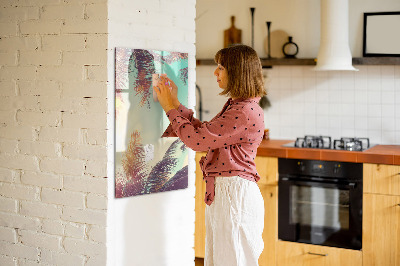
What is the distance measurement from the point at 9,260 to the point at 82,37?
4.26ft

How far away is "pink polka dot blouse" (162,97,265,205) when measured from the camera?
261 centimetres

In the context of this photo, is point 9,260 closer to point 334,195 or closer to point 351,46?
point 334,195

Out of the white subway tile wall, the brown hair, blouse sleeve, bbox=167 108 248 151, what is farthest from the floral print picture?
the white subway tile wall

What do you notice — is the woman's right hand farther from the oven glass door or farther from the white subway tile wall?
the white subway tile wall

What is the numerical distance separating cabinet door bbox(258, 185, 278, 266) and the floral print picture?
3.93 ft

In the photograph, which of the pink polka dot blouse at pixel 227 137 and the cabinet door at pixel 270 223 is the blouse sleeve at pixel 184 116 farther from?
the cabinet door at pixel 270 223

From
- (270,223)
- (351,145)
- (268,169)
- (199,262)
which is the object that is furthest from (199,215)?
(351,145)

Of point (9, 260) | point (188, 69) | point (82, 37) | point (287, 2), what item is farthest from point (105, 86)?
point (287, 2)

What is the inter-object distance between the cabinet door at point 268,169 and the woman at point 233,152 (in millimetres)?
1362

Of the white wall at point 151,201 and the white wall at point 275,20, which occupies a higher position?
the white wall at point 275,20

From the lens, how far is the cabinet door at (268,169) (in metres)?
4.14

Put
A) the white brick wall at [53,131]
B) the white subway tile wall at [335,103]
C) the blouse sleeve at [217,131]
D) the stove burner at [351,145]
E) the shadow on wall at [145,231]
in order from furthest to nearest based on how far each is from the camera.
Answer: the white subway tile wall at [335,103], the stove burner at [351,145], the shadow on wall at [145,231], the white brick wall at [53,131], the blouse sleeve at [217,131]

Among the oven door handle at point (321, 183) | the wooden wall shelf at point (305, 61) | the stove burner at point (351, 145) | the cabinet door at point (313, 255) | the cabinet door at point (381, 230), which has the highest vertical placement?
the wooden wall shelf at point (305, 61)

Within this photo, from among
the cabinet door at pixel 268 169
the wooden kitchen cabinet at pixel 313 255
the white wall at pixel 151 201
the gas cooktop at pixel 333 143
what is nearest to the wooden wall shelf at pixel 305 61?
the gas cooktop at pixel 333 143
